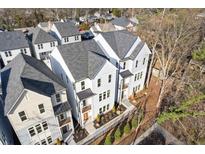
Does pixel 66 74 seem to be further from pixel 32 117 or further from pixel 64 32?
pixel 64 32

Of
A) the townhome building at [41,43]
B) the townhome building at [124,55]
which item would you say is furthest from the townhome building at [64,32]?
the townhome building at [124,55]

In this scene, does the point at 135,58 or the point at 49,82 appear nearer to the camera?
the point at 49,82

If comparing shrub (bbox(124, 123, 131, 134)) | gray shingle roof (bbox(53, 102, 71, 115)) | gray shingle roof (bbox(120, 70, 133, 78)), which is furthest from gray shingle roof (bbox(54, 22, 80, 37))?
shrub (bbox(124, 123, 131, 134))

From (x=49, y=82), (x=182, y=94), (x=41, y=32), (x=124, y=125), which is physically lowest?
(x=124, y=125)

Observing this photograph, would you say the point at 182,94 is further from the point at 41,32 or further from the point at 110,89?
the point at 41,32

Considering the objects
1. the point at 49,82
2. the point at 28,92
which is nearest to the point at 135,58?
the point at 49,82

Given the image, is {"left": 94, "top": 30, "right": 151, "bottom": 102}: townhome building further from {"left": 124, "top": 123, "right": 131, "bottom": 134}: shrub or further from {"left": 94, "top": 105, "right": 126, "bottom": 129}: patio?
{"left": 124, "top": 123, "right": 131, "bottom": 134}: shrub
